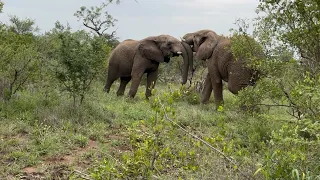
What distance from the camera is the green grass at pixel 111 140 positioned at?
3.87 metres

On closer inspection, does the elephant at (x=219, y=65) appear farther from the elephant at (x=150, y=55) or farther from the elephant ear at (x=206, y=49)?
the elephant at (x=150, y=55)

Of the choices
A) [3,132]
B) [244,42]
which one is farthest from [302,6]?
[3,132]

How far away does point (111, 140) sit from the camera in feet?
23.5

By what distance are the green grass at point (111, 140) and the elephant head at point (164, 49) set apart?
9.59 ft

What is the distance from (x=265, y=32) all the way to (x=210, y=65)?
4.46 meters

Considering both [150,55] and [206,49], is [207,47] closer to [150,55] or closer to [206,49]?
[206,49]

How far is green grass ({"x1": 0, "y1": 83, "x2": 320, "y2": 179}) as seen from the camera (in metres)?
3.87

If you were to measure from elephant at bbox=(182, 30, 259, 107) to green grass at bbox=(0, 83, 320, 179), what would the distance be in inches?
47.3

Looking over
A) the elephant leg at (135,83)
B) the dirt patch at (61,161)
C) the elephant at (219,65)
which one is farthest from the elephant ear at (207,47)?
the dirt patch at (61,161)

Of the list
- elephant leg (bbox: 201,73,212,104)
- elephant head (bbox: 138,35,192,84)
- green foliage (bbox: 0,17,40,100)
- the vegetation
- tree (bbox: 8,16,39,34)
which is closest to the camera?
the vegetation

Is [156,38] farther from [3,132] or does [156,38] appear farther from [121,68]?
[3,132]

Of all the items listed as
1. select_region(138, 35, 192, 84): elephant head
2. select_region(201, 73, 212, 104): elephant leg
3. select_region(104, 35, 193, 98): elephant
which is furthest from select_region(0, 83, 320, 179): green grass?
select_region(138, 35, 192, 84): elephant head

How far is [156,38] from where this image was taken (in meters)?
13.1

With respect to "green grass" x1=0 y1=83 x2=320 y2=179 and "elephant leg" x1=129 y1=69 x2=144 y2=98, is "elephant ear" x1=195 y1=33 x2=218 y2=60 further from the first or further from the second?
"elephant leg" x1=129 y1=69 x2=144 y2=98
